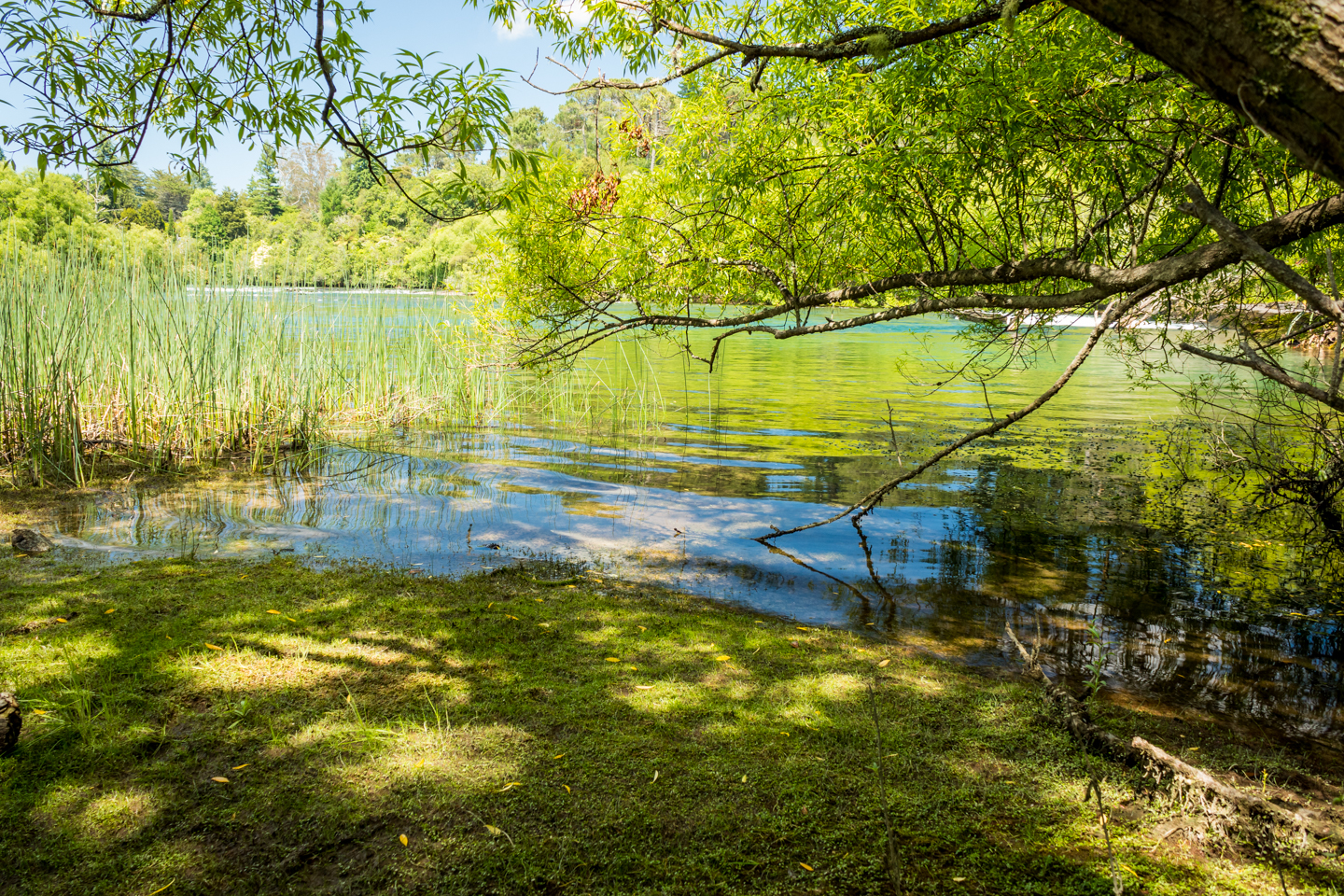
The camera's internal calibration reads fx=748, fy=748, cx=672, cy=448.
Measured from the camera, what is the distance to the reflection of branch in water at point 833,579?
487 cm

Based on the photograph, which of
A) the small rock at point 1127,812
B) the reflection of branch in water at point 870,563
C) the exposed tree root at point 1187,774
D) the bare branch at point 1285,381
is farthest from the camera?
the reflection of branch in water at point 870,563

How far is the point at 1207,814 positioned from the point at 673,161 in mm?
5275

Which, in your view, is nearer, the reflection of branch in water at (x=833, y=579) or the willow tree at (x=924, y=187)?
the willow tree at (x=924, y=187)

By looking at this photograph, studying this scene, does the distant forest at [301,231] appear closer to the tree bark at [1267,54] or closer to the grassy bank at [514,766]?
the grassy bank at [514,766]


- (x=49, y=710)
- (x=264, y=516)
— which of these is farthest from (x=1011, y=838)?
(x=264, y=516)

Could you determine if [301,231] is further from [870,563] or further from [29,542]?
[870,563]

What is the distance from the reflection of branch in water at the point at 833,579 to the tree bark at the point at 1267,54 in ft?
12.5

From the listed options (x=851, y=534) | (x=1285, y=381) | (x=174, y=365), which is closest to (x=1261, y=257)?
(x=1285, y=381)

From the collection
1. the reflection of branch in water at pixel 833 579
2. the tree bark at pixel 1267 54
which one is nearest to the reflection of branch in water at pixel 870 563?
the reflection of branch in water at pixel 833 579

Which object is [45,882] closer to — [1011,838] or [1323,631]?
[1011,838]

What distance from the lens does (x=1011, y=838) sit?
232 cm

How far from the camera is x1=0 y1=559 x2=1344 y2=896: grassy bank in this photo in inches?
84.1

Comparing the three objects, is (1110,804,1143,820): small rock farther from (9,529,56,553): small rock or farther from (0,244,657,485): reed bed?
(9,529,56,553): small rock

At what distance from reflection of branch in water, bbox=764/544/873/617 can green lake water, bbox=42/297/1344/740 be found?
0.07 feet
